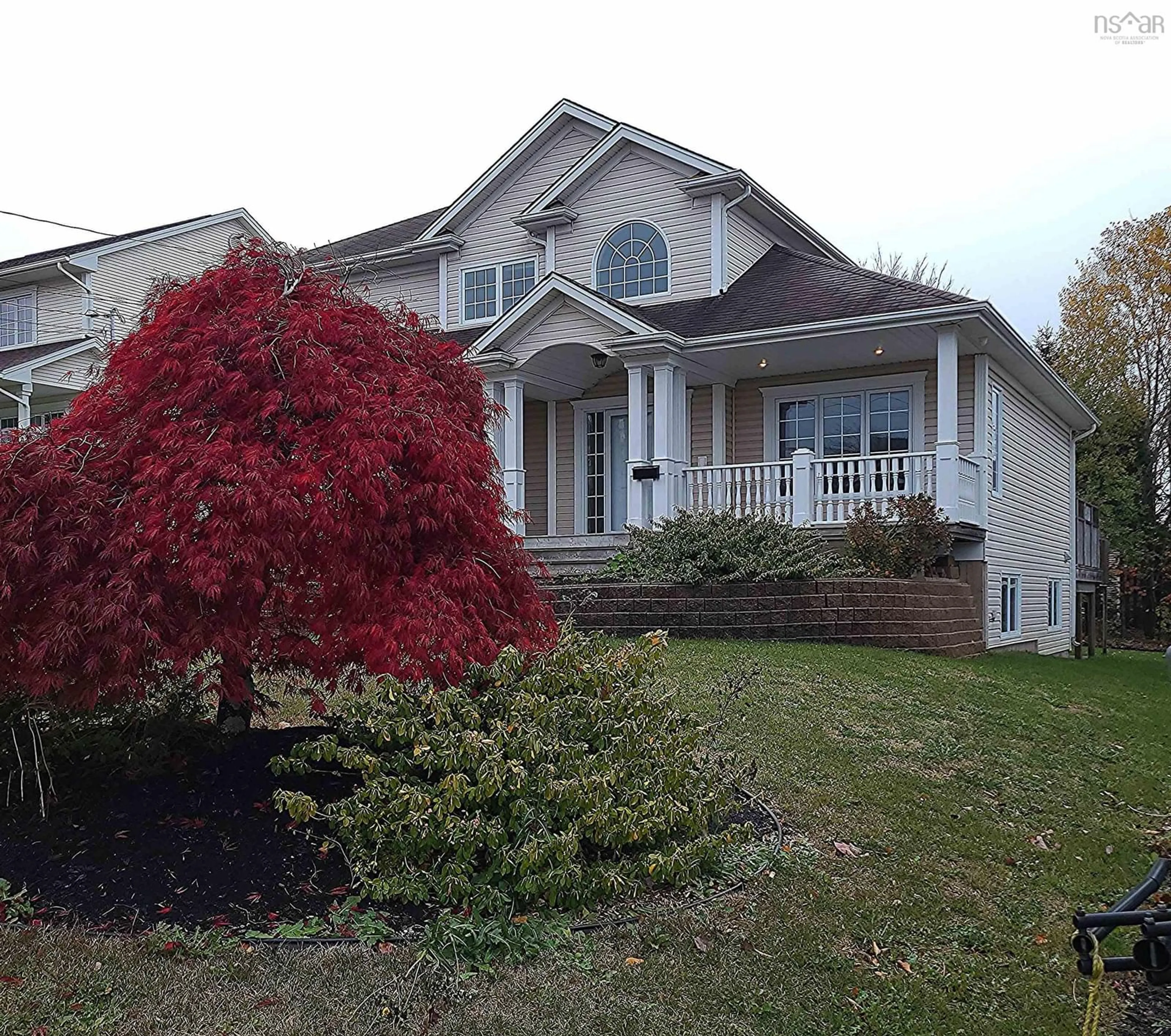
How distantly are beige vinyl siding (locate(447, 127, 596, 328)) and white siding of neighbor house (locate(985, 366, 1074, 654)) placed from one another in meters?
8.00

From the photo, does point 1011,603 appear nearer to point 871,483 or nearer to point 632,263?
point 871,483

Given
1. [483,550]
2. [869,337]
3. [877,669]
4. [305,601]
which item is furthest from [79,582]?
[869,337]

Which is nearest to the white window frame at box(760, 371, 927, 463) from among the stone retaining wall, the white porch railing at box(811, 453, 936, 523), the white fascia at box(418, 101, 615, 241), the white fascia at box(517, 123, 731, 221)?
the white porch railing at box(811, 453, 936, 523)

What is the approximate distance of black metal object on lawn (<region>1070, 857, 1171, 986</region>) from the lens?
237 cm

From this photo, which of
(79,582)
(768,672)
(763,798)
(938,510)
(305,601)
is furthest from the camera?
(938,510)

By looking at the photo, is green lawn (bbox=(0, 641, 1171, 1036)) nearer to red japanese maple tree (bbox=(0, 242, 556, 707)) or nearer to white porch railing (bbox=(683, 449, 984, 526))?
red japanese maple tree (bbox=(0, 242, 556, 707))

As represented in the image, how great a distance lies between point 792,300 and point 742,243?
7.46 ft

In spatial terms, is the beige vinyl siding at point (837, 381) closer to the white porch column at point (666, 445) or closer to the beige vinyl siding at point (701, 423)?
the beige vinyl siding at point (701, 423)

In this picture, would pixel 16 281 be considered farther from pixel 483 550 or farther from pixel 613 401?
pixel 483 550

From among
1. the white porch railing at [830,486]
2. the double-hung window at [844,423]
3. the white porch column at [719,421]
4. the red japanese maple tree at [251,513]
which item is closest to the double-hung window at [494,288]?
the white porch column at [719,421]

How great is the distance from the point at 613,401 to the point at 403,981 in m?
→ 14.7

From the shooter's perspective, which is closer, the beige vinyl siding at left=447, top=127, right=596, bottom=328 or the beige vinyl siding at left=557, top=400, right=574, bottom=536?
the beige vinyl siding at left=557, top=400, right=574, bottom=536

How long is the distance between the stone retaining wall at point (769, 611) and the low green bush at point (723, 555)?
0.51ft

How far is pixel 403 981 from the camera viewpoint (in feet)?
12.7
